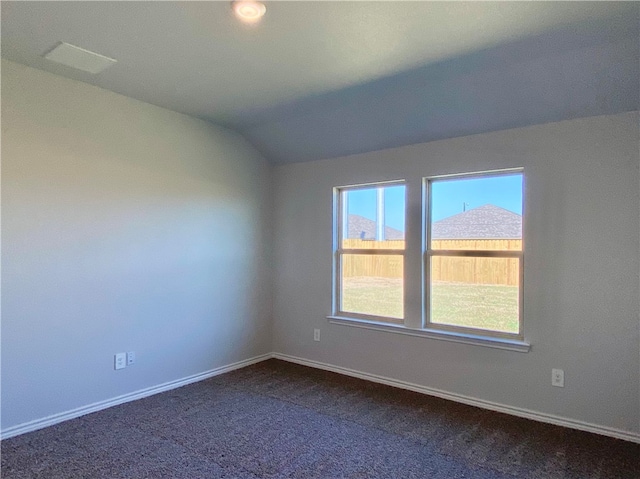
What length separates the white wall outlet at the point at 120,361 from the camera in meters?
3.19

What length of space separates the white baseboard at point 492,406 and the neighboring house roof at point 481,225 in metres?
1.31

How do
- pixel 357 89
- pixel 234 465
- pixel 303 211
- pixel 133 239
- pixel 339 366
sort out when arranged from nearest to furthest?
1. pixel 234 465
2. pixel 357 89
3. pixel 133 239
4. pixel 339 366
5. pixel 303 211

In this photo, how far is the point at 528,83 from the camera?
8.77ft

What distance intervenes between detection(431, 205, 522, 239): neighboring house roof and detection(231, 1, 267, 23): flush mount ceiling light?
223 cm

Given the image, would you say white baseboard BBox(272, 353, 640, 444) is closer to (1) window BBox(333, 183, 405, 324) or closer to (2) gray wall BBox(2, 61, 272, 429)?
(1) window BBox(333, 183, 405, 324)

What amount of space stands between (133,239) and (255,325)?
1666 mm

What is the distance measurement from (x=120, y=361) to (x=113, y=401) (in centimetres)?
30

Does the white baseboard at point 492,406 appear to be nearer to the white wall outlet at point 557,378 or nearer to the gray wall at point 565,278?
the gray wall at point 565,278

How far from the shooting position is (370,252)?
3977mm

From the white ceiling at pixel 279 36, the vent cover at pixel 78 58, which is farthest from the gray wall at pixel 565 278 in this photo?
the vent cover at pixel 78 58

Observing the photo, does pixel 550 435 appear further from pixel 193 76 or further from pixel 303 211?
pixel 193 76

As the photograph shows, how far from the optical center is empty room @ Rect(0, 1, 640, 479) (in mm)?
2281

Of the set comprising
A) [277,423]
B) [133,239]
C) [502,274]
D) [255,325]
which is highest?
[133,239]

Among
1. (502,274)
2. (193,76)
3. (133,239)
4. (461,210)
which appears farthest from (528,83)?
(133,239)
